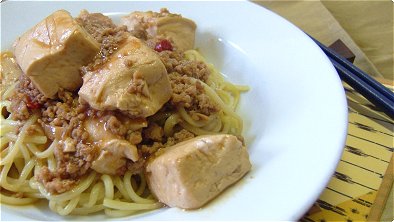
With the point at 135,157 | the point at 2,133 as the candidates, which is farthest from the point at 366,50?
the point at 2,133

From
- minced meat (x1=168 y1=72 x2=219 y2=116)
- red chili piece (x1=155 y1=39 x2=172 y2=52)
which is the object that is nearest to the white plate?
minced meat (x1=168 y1=72 x2=219 y2=116)

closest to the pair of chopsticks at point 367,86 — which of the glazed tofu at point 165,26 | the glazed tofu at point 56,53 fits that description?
the glazed tofu at point 165,26

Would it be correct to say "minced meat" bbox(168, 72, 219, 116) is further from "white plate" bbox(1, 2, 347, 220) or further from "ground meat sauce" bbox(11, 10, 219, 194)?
"white plate" bbox(1, 2, 347, 220)

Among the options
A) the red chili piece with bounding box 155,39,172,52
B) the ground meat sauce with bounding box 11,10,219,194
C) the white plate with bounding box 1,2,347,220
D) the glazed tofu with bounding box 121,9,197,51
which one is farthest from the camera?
the glazed tofu with bounding box 121,9,197,51

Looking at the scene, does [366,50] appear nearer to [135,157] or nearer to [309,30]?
[309,30]

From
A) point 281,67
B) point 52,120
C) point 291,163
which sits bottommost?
point 52,120

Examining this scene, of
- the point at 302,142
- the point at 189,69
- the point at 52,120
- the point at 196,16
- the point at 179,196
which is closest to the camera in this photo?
the point at 179,196

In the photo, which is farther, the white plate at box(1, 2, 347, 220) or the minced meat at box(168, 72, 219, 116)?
the minced meat at box(168, 72, 219, 116)

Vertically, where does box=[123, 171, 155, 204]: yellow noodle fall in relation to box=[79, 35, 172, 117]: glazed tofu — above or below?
below
